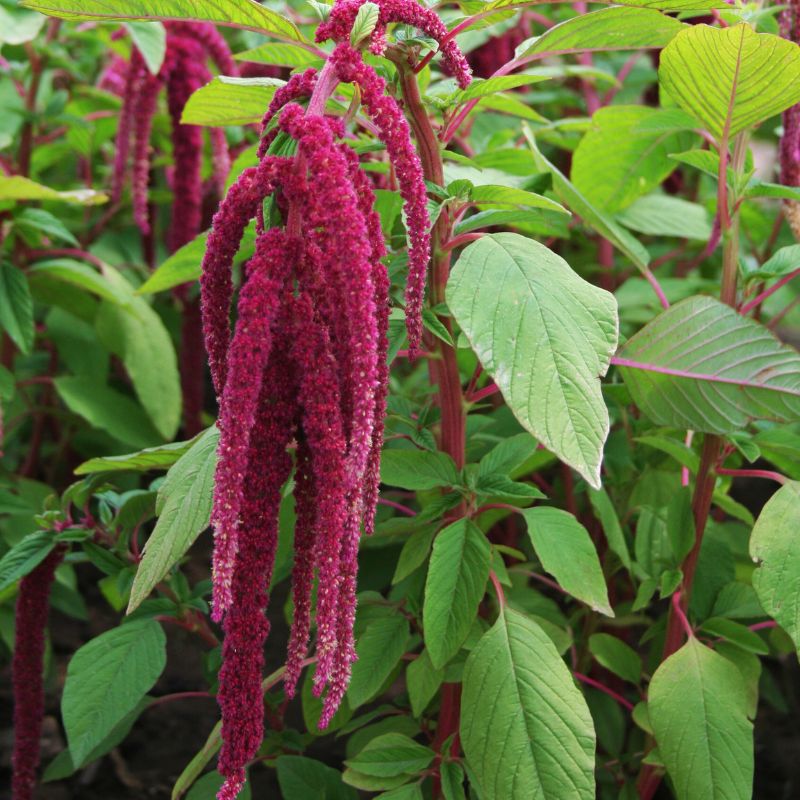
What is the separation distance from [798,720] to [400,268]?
133 cm

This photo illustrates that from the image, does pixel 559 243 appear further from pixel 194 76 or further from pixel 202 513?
pixel 202 513

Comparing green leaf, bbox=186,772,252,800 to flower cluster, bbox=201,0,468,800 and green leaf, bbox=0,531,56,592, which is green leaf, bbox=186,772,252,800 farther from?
flower cluster, bbox=201,0,468,800

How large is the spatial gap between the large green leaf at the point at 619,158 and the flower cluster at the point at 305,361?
0.70 metres

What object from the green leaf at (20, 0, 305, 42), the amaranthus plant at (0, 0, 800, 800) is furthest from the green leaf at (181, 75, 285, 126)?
the green leaf at (20, 0, 305, 42)

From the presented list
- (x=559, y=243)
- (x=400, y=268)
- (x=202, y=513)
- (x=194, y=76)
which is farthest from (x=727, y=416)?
(x=559, y=243)

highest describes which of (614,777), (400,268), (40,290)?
(400,268)

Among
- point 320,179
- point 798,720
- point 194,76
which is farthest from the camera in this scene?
point 798,720

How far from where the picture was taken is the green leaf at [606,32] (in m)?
0.93

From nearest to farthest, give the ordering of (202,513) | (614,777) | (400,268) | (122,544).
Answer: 1. (202,513)
2. (400,268)
3. (122,544)
4. (614,777)

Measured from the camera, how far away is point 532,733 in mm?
884

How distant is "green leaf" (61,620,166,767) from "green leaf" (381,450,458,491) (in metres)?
0.34

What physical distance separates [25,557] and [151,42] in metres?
0.76

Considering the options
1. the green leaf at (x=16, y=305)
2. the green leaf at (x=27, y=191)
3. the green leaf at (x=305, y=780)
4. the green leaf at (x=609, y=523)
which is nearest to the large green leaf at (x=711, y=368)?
the green leaf at (x=609, y=523)

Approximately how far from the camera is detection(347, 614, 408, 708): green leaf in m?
1.04
